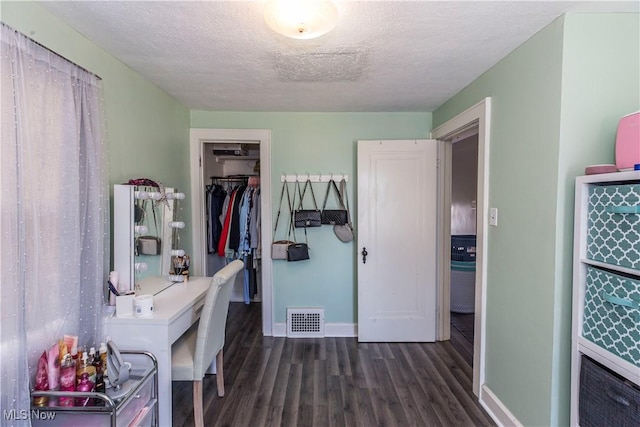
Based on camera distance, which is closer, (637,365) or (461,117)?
(637,365)

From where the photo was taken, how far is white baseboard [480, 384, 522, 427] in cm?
180

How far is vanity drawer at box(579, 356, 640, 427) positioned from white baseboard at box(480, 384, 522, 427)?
520mm

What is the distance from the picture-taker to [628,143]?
1.24 metres

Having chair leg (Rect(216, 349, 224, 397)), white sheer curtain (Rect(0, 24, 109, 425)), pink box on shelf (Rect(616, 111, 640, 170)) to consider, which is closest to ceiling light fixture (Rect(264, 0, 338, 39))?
white sheer curtain (Rect(0, 24, 109, 425))

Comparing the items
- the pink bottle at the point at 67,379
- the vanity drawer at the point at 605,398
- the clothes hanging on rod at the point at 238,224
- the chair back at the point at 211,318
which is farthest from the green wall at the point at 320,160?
the vanity drawer at the point at 605,398

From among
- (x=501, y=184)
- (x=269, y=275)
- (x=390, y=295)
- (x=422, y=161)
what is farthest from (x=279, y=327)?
(x=501, y=184)

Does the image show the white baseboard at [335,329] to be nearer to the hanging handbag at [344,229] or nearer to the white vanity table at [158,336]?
the hanging handbag at [344,229]

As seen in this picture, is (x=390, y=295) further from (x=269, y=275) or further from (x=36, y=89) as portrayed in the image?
(x=36, y=89)

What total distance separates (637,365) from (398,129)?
2456 mm

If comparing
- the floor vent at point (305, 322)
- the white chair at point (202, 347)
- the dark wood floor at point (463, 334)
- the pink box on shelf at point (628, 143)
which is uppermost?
the pink box on shelf at point (628, 143)

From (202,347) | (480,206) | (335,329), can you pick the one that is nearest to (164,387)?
(202,347)

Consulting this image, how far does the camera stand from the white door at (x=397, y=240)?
2.95 m

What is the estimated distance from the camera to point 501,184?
6.28 feet

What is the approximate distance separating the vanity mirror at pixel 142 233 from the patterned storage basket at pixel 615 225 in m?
2.32
